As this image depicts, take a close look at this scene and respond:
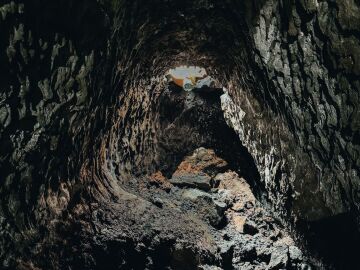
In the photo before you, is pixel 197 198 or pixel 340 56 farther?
pixel 197 198

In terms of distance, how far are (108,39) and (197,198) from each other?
2.14 m

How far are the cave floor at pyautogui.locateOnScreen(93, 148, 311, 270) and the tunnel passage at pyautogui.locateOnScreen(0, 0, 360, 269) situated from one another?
0.05m

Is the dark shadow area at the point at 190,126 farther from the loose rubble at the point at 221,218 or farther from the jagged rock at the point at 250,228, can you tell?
the jagged rock at the point at 250,228

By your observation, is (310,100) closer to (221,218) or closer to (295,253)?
(295,253)

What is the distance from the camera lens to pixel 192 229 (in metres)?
2.98

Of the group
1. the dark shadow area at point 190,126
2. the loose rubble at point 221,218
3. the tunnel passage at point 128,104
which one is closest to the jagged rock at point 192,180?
the loose rubble at point 221,218

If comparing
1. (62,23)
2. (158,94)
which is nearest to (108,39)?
(62,23)

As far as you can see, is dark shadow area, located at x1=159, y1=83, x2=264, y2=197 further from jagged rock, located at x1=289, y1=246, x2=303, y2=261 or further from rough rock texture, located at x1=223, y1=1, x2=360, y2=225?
rough rock texture, located at x1=223, y1=1, x2=360, y2=225

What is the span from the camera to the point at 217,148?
16.1 ft

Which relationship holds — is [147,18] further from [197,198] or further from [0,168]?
[197,198]

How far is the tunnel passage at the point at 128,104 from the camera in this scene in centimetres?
155

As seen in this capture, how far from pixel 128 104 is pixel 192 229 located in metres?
1.21

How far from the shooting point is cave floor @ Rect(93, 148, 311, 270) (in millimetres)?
2520

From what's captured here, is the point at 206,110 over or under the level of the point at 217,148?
over
